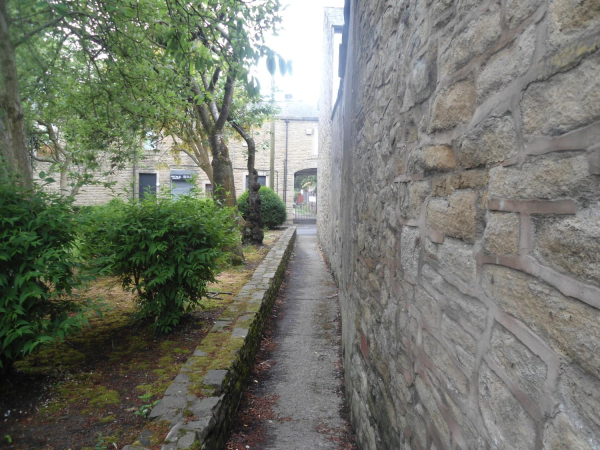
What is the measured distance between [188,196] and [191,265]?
0.87 m

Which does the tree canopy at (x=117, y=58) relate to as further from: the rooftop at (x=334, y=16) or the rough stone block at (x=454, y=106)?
the rooftop at (x=334, y=16)

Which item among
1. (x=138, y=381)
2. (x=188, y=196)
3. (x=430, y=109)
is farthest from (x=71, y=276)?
(x=430, y=109)

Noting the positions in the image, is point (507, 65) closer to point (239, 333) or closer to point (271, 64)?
point (271, 64)

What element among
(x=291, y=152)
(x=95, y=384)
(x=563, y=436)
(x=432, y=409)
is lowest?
(x=95, y=384)

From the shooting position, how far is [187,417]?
261 centimetres

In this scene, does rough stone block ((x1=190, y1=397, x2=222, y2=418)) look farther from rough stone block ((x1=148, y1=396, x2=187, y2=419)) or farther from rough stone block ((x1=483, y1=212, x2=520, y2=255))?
rough stone block ((x1=483, y1=212, x2=520, y2=255))

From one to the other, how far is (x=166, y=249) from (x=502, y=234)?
12.7 ft

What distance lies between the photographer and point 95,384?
336cm

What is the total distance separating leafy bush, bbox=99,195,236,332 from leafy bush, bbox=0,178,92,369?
105 cm

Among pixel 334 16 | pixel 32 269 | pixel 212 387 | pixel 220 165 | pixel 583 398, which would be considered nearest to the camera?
pixel 583 398

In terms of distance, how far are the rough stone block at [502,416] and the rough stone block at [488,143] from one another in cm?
59

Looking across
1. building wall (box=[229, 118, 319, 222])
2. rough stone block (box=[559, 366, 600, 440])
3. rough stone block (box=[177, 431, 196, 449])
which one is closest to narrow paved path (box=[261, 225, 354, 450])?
rough stone block (box=[177, 431, 196, 449])

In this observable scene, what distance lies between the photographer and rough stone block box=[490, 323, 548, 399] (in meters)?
0.92

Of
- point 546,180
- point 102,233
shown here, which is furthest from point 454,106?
point 102,233
